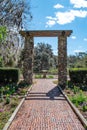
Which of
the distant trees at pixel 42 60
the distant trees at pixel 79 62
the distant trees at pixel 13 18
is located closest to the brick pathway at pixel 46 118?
the distant trees at pixel 13 18

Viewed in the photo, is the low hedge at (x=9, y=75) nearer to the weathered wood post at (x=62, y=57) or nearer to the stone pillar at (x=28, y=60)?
the stone pillar at (x=28, y=60)

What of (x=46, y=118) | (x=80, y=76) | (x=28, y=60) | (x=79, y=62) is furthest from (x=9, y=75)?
(x=79, y=62)

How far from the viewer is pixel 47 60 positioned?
47.5m

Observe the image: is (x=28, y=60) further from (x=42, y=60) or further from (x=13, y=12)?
(x=42, y=60)

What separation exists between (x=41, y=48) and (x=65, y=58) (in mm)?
32353

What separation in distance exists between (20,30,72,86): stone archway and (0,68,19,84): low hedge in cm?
64

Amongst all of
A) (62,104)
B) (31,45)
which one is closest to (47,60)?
(31,45)

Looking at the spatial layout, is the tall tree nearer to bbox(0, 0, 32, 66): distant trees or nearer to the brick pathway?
bbox(0, 0, 32, 66): distant trees

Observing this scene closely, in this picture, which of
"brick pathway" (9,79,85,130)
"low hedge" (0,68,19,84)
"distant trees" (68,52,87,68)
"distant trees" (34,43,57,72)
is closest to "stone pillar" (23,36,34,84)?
"low hedge" (0,68,19,84)

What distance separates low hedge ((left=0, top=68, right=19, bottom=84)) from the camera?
20484mm

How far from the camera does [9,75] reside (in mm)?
20594

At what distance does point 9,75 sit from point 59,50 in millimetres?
3922

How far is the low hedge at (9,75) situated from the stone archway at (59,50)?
2.11ft

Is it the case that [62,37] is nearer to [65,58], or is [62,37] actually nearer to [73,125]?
[65,58]
